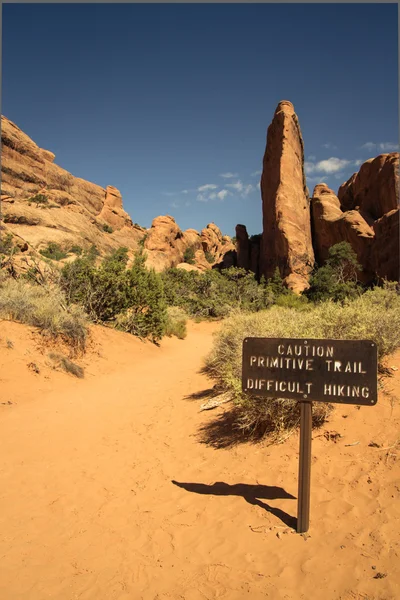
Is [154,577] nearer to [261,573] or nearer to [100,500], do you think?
[261,573]

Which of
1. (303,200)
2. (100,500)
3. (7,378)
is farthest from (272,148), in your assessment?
(100,500)

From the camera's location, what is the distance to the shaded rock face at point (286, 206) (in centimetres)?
3722

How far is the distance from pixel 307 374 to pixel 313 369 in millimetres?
71

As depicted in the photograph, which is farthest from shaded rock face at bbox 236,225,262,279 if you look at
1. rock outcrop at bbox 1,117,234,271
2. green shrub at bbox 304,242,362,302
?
green shrub at bbox 304,242,362,302

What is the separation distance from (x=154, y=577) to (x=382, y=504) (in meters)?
2.17

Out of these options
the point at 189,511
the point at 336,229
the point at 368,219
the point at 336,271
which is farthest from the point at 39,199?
the point at 189,511

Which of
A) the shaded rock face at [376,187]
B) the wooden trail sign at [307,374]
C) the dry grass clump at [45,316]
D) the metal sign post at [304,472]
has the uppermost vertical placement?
the shaded rock face at [376,187]

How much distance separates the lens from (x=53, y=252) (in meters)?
39.9

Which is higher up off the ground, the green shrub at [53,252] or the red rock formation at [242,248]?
the red rock formation at [242,248]

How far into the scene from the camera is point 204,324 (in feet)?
86.1

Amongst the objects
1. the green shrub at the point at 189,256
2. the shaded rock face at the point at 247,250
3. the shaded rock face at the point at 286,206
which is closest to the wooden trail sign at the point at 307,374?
the shaded rock face at the point at 286,206

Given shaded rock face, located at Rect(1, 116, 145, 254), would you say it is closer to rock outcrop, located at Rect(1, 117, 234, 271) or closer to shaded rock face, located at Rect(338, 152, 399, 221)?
rock outcrop, located at Rect(1, 117, 234, 271)

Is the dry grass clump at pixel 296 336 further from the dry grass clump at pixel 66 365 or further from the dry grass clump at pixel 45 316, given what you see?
the dry grass clump at pixel 45 316

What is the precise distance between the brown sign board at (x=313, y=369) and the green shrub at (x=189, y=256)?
5669 centimetres
